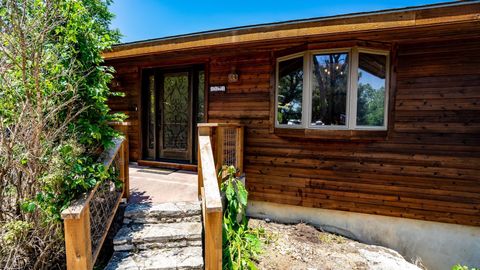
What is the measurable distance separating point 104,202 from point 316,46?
11.1 feet

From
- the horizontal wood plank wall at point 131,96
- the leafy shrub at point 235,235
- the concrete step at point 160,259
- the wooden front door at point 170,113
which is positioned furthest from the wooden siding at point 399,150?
the horizontal wood plank wall at point 131,96

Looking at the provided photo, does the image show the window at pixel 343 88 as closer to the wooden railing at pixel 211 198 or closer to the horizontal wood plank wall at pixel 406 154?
the horizontal wood plank wall at pixel 406 154

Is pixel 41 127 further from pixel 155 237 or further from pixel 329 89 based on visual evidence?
pixel 329 89

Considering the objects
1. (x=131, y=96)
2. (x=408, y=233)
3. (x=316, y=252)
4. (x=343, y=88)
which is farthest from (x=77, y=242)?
(x=408, y=233)

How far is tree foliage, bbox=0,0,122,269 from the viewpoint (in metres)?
2.01

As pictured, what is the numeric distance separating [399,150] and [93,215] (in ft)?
12.9

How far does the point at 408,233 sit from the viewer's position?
11.7ft

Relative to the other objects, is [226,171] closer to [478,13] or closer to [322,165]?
[322,165]

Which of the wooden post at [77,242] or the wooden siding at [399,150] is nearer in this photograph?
the wooden post at [77,242]

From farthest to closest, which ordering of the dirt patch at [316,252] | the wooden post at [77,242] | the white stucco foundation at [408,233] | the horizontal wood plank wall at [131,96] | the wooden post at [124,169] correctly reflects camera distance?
the horizontal wood plank wall at [131,96] → the white stucco foundation at [408,233] → the dirt patch at [316,252] → the wooden post at [124,169] → the wooden post at [77,242]

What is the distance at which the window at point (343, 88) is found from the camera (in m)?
3.50

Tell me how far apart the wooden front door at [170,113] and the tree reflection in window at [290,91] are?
171cm

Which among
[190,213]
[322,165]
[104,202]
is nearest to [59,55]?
[104,202]

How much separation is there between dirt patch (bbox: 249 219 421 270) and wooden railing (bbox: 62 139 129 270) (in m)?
1.85
